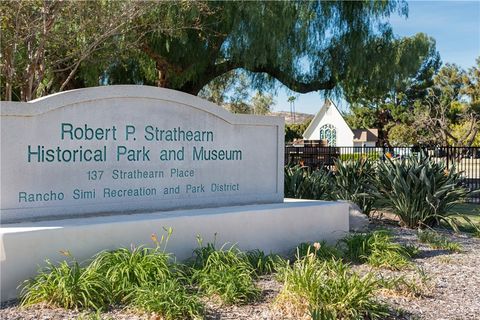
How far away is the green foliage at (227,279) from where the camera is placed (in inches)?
208

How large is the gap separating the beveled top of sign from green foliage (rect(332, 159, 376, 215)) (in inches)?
141

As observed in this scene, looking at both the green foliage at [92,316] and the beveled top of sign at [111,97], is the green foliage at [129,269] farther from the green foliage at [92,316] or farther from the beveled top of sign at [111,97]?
the beveled top of sign at [111,97]

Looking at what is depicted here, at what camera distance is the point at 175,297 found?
189 inches

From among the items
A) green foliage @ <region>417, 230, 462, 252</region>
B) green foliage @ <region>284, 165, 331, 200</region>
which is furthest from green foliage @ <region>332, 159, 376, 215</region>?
green foliage @ <region>417, 230, 462, 252</region>

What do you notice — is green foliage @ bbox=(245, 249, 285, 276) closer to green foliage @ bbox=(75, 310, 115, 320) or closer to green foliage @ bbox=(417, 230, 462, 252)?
Answer: green foliage @ bbox=(75, 310, 115, 320)

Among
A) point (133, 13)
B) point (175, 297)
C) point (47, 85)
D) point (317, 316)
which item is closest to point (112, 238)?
point (175, 297)

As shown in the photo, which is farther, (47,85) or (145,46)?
(47,85)

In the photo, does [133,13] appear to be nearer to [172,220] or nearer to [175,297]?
[172,220]

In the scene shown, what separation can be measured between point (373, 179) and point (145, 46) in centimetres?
734

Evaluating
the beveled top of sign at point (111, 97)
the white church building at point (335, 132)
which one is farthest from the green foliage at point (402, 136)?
the beveled top of sign at point (111, 97)

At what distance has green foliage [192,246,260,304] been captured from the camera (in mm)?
5285

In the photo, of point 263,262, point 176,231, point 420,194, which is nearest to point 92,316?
point 176,231

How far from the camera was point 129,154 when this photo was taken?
6.98 m

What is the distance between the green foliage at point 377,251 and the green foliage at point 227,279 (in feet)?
5.16
